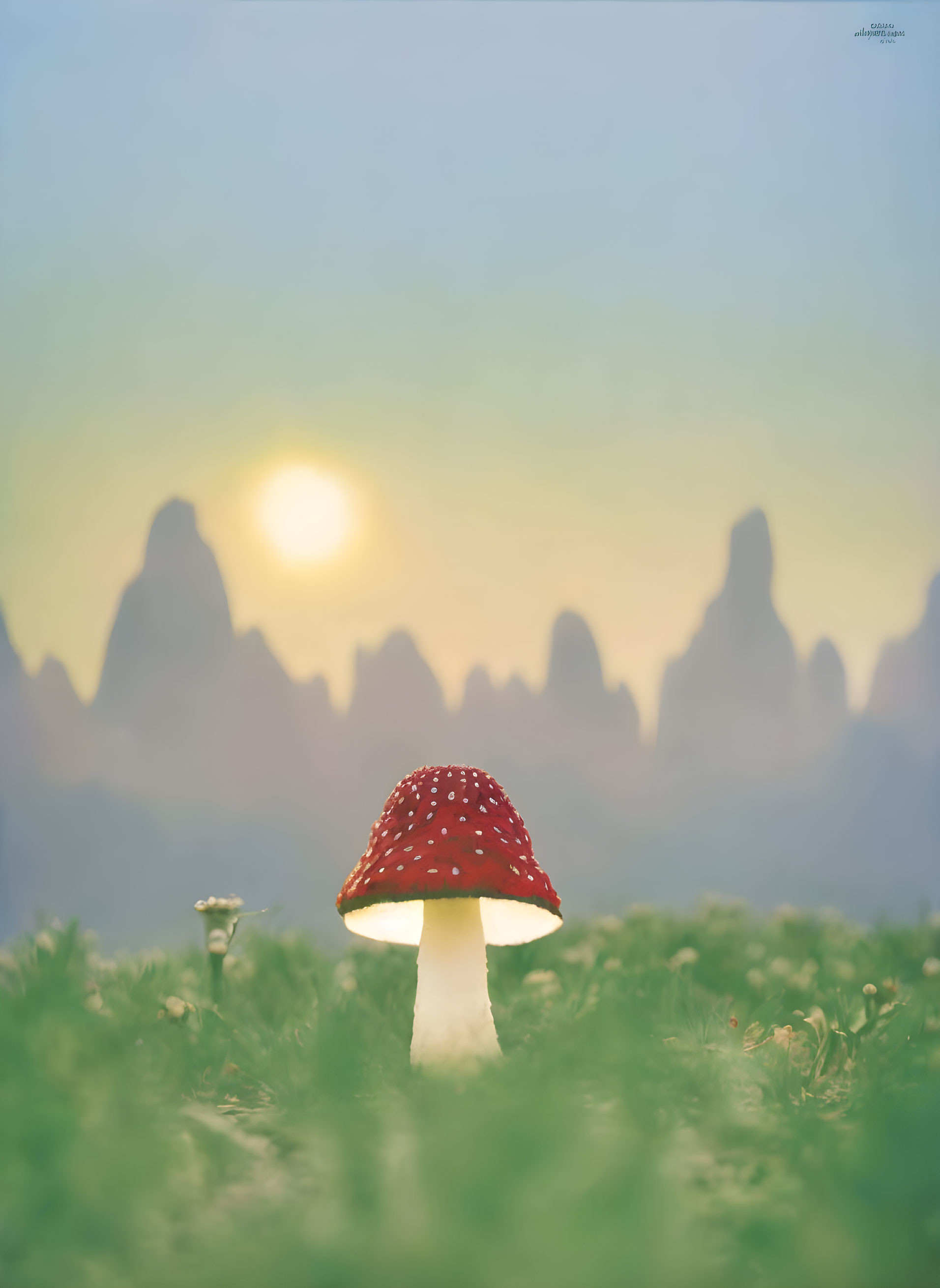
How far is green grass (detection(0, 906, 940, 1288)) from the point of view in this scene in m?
0.71

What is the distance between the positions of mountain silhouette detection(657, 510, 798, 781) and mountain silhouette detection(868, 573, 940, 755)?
0.33 meters

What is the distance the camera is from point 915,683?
129 inches

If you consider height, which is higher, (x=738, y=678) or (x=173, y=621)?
(x=173, y=621)

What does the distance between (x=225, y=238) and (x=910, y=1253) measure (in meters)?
3.57

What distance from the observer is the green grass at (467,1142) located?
0.71 meters

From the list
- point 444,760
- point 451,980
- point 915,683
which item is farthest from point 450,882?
point 915,683

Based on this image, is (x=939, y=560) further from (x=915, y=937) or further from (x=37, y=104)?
(x=37, y=104)

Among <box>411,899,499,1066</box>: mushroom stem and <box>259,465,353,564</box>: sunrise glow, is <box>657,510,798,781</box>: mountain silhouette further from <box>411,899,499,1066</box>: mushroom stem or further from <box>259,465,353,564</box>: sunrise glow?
<box>411,899,499,1066</box>: mushroom stem

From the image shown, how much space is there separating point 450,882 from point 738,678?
6.90 feet

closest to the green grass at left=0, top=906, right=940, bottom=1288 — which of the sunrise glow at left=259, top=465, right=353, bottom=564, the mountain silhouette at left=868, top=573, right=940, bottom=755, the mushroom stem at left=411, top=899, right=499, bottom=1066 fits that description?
the mushroom stem at left=411, top=899, right=499, bottom=1066

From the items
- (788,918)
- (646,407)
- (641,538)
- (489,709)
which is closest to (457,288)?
(646,407)

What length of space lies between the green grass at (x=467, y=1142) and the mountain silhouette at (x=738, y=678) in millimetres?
1406

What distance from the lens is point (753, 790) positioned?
323 cm

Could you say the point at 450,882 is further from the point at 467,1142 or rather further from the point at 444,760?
the point at 444,760
